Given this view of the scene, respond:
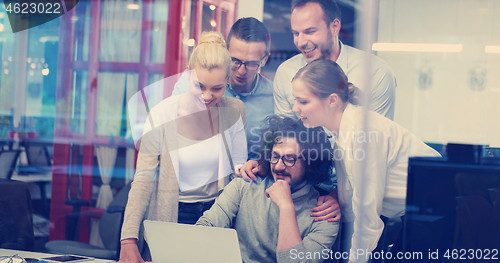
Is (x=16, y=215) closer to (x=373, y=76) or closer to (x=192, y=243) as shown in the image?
(x=192, y=243)

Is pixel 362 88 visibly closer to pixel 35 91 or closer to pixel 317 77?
pixel 317 77

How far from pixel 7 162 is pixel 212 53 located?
2289 millimetres

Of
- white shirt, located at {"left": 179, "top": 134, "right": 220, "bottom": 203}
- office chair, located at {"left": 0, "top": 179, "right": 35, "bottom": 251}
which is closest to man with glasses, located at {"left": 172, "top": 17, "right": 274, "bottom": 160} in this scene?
white shirt, located at {"left": 179, "top": 134, "right": 220, "bottom": 203}

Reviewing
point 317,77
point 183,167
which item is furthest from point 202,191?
point 317,77

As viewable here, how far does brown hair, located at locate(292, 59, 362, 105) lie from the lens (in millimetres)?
2562

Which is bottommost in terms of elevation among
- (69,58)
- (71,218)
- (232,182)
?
(71,218)

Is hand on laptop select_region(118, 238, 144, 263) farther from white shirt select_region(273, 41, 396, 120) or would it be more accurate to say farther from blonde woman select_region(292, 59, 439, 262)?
white shirt select_region(273, 41, 396, 120)

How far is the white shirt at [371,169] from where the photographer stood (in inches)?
100

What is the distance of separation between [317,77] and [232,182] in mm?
893

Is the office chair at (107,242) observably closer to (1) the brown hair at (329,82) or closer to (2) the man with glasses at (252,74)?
(2) the man with glasses at (252,74)

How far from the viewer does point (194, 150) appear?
111 inches

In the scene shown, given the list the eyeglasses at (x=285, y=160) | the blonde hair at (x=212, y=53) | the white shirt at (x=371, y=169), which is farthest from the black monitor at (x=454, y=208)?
the blonde hair at (x=212, y=53)

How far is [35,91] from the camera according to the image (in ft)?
12.1

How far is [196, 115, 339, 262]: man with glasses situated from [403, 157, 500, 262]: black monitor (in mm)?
538
